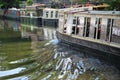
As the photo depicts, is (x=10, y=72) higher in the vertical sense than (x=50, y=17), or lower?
higher

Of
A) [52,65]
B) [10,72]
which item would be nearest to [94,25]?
[52,65]

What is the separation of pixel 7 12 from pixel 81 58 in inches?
1490

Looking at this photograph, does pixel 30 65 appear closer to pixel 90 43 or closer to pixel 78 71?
pixel 78 71

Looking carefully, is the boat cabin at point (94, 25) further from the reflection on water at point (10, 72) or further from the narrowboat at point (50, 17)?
the narrowboat at point (50, 17)

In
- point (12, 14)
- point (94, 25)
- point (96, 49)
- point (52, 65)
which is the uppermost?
point (94, 25)

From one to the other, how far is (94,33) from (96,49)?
1384 millimetres

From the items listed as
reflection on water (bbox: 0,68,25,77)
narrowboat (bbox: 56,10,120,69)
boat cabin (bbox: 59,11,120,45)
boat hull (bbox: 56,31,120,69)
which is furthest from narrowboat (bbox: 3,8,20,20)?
reflection on water (bbox: 0,68,25,77)

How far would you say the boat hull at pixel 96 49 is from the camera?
16.1 m

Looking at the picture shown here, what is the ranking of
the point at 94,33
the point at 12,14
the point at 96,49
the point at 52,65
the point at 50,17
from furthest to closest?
the point at 12,14, the point at 50,17, the point at 94,33, the point at 96,49, the point at 52,65

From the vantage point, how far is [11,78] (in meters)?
13.4

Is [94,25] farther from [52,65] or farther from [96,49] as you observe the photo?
[52,65]

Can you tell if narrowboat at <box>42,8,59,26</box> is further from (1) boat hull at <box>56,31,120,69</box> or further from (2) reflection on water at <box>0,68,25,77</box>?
(2) reflection on water at <box>0,68,25,77</box>

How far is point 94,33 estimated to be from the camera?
1862 centimetres

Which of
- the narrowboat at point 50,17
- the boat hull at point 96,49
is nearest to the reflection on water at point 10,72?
the boat hull at point 96,49
